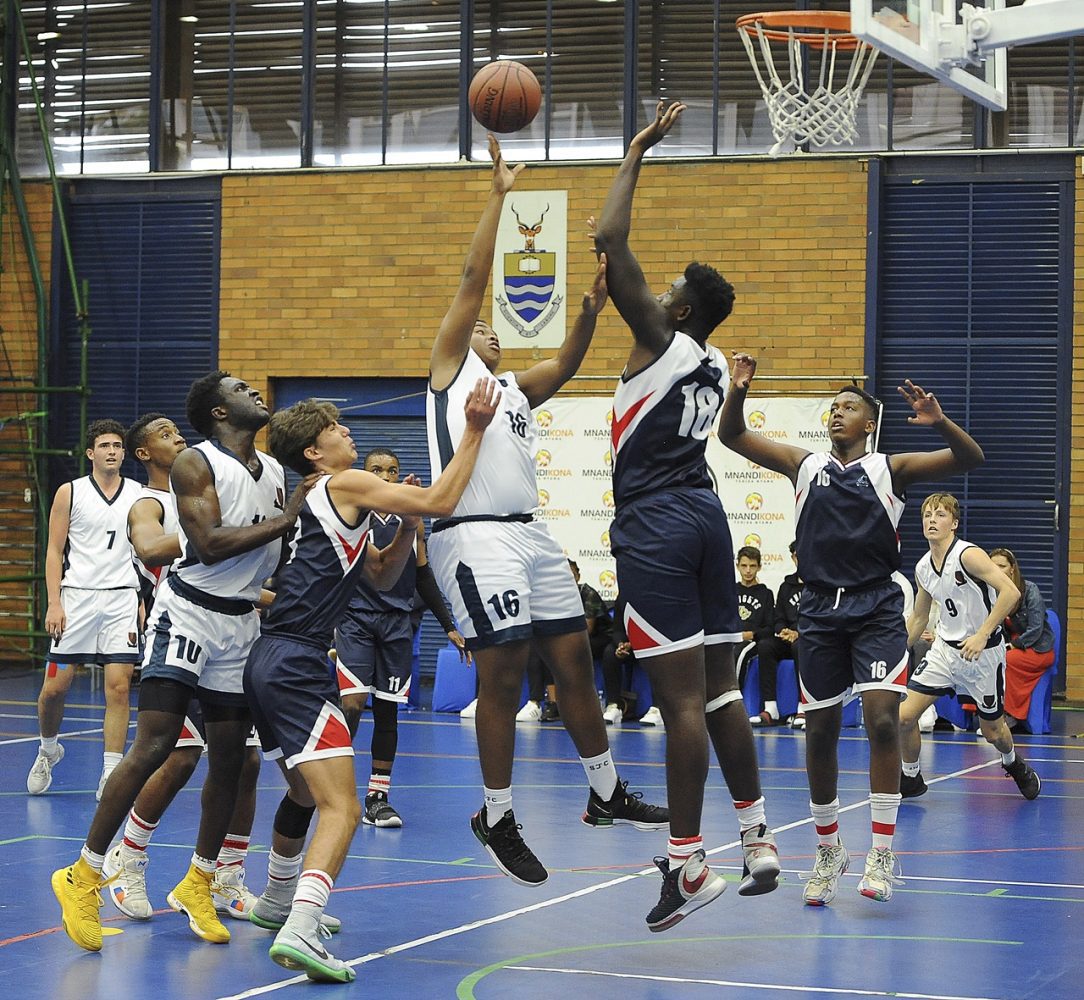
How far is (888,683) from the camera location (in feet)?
24.0

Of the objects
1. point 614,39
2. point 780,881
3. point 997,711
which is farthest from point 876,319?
point 780,881

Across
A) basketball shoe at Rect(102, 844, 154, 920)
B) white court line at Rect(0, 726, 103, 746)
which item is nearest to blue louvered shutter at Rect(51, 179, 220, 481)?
white court line at Rect(0, 726, 103, 746)

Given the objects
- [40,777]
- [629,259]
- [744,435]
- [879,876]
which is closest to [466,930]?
[879,876]

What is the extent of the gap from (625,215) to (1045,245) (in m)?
11.3

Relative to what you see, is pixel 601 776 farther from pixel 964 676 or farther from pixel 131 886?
pixel 964 676

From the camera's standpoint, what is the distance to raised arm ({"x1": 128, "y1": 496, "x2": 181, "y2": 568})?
23.6 feet

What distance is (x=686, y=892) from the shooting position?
20.0 ft

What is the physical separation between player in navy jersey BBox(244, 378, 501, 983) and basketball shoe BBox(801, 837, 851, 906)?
2.29 m

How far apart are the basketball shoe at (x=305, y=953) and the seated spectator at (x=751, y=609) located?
925 centimetres

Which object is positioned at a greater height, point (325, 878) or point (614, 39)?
point (614, 39)

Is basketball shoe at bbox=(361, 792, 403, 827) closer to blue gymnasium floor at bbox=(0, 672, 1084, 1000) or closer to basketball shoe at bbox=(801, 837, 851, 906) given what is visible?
blue gymnasium floor at bbox=(0, 672, 1084, 1000)

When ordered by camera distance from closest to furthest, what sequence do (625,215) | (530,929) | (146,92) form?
(625,215)
(530,929)
(146,92)

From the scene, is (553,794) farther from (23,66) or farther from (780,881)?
→ (23,66)

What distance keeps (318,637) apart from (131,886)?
1.54 meters
